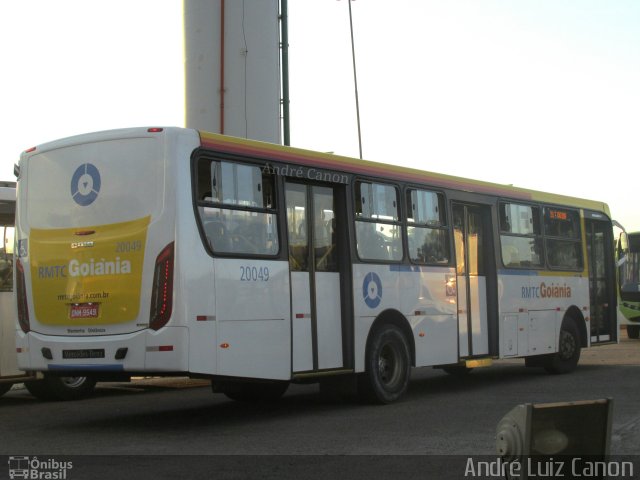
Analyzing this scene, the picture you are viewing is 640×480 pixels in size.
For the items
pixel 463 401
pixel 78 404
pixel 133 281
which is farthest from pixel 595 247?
pixel 133 281

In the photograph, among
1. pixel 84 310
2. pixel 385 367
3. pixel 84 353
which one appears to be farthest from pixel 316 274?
pixel 84 353

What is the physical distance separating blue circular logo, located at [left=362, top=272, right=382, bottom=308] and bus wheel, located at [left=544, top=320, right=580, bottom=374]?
230 inches

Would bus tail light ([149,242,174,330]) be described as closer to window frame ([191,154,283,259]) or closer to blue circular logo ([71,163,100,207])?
window frame ([191,154,283,259])

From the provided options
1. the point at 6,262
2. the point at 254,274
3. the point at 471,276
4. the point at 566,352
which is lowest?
the point at 566,352

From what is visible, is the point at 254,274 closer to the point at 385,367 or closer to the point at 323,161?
the point at 323,161

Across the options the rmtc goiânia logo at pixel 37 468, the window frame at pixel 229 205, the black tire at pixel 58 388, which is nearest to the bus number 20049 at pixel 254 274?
the window frame at pixel 229 205

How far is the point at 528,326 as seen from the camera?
16.6 metres

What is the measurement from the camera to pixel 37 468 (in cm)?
811

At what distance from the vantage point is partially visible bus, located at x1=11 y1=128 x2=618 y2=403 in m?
10.2

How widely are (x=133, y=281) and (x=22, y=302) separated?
173 centimetres

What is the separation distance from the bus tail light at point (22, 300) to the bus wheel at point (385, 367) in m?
4.13

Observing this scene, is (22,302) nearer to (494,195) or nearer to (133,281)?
(133,281)

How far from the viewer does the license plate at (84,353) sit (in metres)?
10.4

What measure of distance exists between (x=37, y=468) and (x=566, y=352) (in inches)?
464
